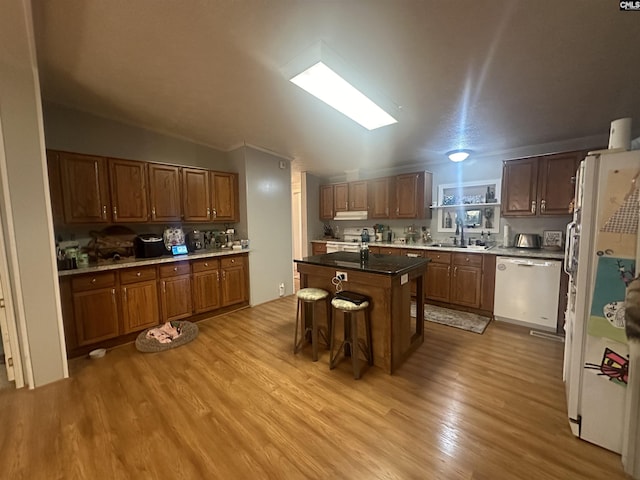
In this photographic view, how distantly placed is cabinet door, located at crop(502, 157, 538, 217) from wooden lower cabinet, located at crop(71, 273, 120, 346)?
5232mm

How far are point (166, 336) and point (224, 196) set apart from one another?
2.15 metres

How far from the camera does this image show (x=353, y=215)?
18.1 ft

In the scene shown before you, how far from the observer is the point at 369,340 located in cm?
250

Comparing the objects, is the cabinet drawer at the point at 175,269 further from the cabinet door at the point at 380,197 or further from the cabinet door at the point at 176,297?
the cabinet door at the point at 380,197

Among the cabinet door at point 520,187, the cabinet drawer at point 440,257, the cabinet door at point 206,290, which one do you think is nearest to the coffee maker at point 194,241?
the cabinet door at point 206,290

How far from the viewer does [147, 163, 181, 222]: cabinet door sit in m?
3.37

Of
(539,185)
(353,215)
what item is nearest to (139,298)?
(353,215)

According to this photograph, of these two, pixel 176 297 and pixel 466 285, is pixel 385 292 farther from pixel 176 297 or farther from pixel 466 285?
pixel 176 297

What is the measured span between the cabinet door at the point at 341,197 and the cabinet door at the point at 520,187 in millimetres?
2831

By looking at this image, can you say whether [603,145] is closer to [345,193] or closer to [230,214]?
[345,193]

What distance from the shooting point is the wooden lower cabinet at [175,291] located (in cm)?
331

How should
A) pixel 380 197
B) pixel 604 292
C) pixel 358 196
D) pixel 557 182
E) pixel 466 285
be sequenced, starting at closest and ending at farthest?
pixel 604 292 → pixel 557 182 → pixel 466 285 → pixel 380 197 → pixel 358 196

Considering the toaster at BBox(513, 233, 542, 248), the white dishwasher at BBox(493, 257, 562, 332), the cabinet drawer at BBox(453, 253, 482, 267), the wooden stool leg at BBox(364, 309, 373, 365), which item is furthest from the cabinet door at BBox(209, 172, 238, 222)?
the toaster at BBox(513, 233, 542, 248)

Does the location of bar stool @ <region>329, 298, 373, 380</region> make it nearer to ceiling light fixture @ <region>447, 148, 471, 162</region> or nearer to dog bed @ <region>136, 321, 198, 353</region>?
dog bed @ <region>136, 321, 198, 353</region>
